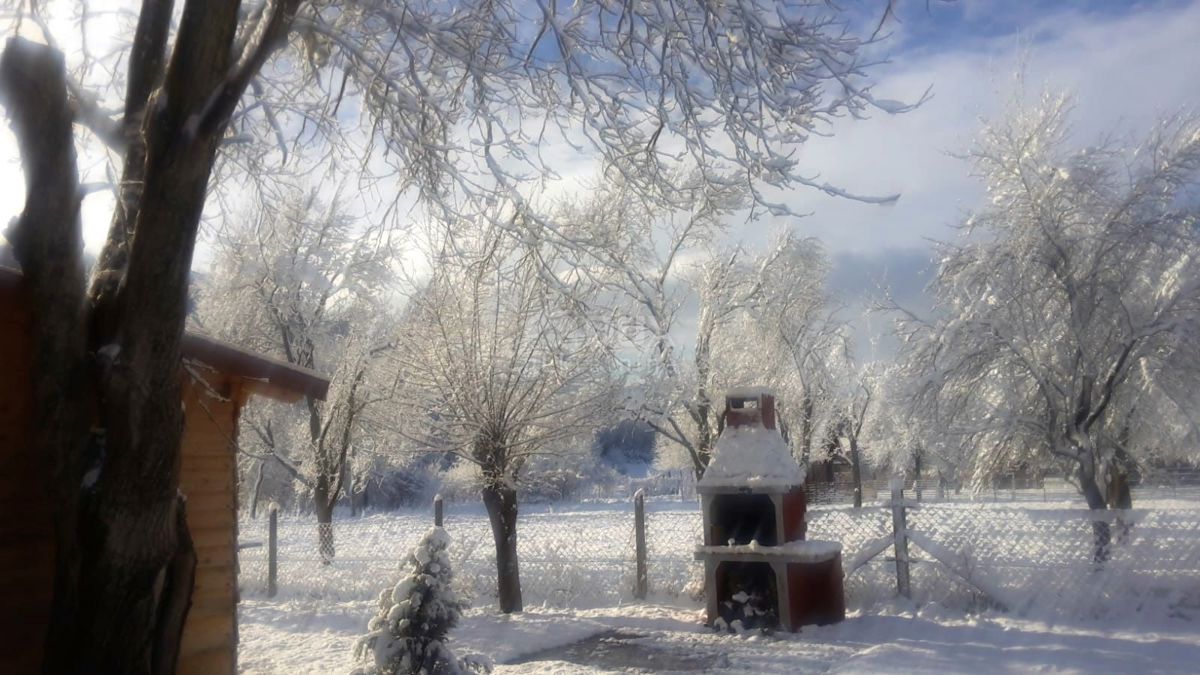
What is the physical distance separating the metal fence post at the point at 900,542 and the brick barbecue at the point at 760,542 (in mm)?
878

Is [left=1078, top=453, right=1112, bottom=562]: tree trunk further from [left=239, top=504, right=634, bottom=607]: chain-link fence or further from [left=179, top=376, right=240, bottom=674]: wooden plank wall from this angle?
[left=179, top=376, right=240, bottom=674]: wooden plank wall

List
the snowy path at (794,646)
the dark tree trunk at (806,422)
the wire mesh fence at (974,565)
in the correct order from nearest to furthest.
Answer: the snowy path at (794,646) → the wire mesh fence at (974,565) → the dark tree trunk at (806,422)

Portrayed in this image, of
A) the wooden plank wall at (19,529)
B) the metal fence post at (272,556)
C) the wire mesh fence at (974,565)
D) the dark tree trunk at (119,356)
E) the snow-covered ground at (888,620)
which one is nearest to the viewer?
the dark tree trunk at (119,356)

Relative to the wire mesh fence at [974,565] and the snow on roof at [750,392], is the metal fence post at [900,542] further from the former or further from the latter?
the snow on roof at [750,392]

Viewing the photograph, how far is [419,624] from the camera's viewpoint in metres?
6.43

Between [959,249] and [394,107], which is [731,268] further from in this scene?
[394,107]

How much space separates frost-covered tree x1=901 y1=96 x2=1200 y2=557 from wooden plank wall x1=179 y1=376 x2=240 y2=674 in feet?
28.4

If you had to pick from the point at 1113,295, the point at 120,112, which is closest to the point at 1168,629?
the point at 1113,295

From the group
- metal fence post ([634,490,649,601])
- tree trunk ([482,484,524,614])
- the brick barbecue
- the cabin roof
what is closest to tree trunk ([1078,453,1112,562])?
the brick barbecue

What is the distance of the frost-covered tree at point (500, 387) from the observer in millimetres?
11945

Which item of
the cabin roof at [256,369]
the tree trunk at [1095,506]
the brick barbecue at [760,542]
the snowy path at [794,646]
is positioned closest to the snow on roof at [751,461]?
the brick barbecue at [760,542]

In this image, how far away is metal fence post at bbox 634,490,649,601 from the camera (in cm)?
1224

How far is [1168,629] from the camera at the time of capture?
8867 mm

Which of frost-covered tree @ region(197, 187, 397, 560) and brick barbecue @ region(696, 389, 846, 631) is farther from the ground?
frost-covered tree @ region(197, 187, 397, 560)
